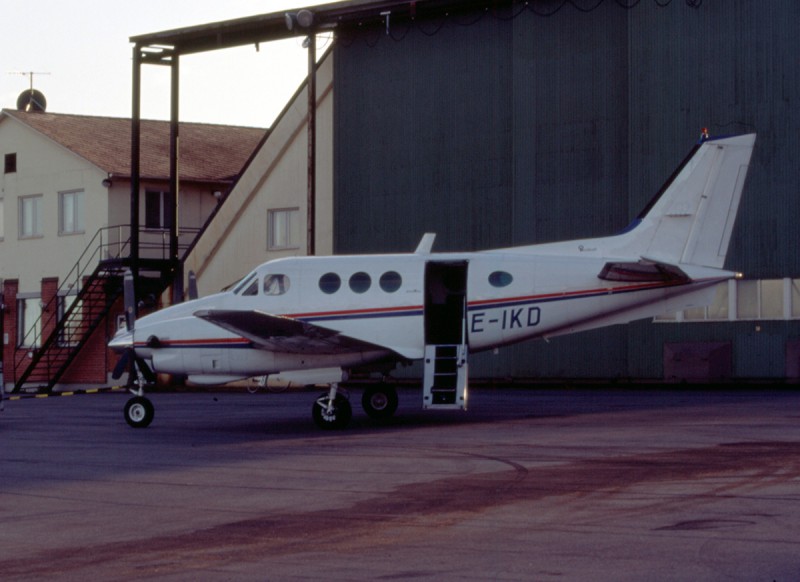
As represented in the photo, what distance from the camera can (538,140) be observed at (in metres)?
40.2

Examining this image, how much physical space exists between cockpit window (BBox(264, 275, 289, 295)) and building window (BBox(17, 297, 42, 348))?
33415 millimetres

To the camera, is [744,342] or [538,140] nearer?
[744,342]

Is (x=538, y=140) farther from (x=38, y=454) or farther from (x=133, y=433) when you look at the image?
(x=38, y=454)

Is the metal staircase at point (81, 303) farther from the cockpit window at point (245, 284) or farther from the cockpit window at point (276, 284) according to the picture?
the cockpit window at point (276, 284)

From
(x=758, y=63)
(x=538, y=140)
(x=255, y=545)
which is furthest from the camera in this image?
(x=538, y=140)

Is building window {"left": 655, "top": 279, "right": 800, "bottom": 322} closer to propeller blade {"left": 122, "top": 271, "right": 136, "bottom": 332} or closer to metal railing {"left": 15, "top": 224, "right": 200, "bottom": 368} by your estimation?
propeller blade {"left": 122, "top": 271, "right": 136, "bottom": 332}

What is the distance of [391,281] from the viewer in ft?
76.2

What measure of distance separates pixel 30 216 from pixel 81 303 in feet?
20.5

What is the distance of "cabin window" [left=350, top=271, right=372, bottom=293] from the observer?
76.5 ft

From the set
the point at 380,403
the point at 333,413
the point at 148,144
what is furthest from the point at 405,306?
the point at 148,144

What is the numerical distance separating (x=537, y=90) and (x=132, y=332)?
65.1 feet

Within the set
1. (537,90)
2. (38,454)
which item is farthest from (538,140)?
(38,454)

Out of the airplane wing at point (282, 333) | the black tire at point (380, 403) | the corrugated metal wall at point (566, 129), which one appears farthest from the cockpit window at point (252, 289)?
the corrugated metal wall at point (566, 129)

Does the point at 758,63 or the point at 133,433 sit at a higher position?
the point at 758,63
